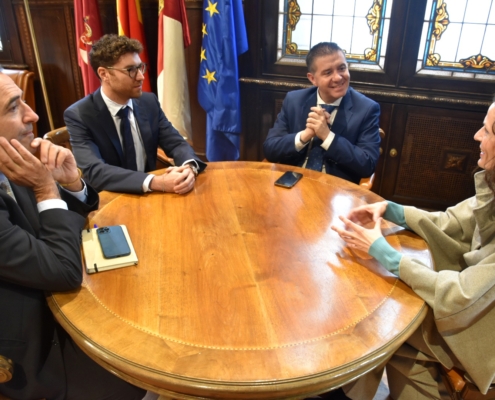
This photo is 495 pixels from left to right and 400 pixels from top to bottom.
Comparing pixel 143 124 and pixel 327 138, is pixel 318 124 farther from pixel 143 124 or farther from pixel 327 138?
pixel 143 124

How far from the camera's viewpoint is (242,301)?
1111 mm

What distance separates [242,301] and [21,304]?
596 millimetres

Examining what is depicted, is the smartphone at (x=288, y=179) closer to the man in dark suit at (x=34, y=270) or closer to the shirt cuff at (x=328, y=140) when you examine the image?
the shirt cuff at (x=328, y=140)

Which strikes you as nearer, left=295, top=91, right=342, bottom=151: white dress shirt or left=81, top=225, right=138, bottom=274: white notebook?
left=81, top=225, right=138, bottom=274: white notebook

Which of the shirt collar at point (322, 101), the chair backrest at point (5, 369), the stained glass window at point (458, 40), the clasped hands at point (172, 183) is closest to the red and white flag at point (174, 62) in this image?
the shirt collar at point (322, 101)

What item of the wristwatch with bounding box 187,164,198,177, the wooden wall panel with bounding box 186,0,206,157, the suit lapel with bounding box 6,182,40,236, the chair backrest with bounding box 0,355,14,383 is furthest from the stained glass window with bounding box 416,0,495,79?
the chair backrest with bounding box 0,355,14,383

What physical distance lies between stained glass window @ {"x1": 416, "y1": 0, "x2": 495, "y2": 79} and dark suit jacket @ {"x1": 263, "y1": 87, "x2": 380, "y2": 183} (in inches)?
41.7

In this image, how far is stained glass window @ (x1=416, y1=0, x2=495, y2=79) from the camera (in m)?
2.77

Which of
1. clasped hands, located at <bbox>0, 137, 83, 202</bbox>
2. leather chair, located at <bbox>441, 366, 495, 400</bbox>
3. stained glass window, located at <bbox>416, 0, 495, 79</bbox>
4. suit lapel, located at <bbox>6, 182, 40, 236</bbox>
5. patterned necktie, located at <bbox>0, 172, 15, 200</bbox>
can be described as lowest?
leather chair, located at <bbox>441, 366, 495, 400</bbox>

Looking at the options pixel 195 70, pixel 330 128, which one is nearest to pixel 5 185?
pixel 330 128

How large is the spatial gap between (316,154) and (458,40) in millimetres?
1529

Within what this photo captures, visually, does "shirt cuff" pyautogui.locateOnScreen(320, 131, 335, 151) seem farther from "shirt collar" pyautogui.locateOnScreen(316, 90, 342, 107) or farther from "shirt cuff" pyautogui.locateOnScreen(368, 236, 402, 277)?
"shirt cuff" pyautogui.locateOnScreen(368, 236, 402, 277)

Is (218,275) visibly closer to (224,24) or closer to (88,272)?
(88,272)

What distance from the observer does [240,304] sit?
3.61 feet
